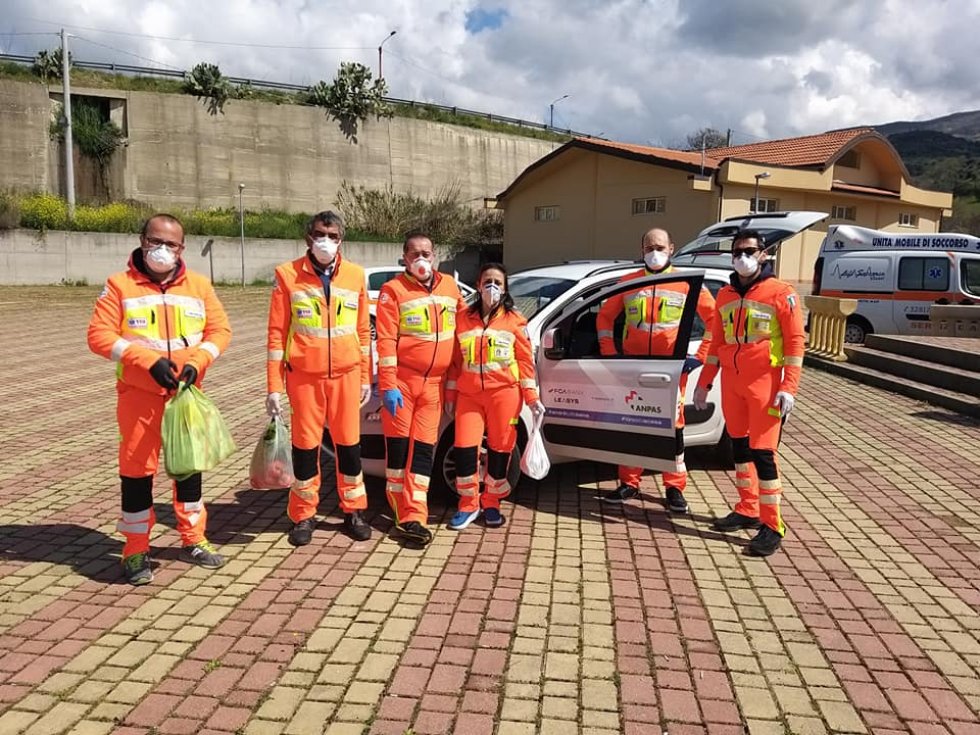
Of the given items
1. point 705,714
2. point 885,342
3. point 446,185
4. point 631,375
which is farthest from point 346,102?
point 705,714

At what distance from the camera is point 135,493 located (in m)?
3.84

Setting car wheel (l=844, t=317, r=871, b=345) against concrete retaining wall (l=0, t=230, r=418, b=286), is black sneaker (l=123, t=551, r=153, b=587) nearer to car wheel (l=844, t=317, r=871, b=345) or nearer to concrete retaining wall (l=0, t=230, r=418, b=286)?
car wheel (l=844, t=317, r=871, b=345)

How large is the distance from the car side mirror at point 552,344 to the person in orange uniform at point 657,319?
305 mm

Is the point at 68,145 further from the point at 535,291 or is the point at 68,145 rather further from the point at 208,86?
the point at 535,291

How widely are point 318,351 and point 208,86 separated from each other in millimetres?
36618

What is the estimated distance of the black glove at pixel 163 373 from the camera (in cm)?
354

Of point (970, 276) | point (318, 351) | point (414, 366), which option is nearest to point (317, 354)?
point (318, 351)

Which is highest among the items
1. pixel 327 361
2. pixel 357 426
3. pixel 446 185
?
pixel 446 185

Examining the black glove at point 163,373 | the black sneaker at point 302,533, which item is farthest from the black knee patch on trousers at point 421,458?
the black glove at point 163,373

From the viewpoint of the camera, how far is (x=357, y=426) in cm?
439

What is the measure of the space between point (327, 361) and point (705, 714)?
2.64 meters

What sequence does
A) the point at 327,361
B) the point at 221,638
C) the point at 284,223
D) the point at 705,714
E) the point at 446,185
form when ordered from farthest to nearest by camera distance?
the point at 446,185
the point at 284,223
the point at 327,361
the point at 221,638
the point at 705,714

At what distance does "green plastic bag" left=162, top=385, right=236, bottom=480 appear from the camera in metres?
3.68

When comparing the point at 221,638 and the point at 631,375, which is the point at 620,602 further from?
the point at 221,638
